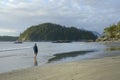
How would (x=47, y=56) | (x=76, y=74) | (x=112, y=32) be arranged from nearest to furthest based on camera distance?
(x=76, y=74), (x=47, y=56), (x=112, y=32)

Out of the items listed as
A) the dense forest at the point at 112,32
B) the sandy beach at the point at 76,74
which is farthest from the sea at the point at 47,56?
the dense forest at the point at 112,32

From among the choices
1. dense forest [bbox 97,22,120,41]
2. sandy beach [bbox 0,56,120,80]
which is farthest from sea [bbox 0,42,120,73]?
dense forest [bbox 97,22,120,41]

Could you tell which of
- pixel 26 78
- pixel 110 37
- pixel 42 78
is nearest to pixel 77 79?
pixel 42 78

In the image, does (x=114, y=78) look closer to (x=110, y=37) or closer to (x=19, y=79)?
(x=19, y=79)

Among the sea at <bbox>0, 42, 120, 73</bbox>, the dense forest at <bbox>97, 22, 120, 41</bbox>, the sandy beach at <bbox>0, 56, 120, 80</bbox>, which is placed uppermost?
the dense forest at <bbox>97, 22, 120, 41</bbox>

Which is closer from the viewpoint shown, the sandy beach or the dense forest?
the sandy beach

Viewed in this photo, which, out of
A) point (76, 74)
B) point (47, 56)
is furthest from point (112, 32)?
point (76, 74)

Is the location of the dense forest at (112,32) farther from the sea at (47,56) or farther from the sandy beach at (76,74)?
the sandy beach at (76,74)

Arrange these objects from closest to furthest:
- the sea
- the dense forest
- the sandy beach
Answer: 1. the sandy beach
2. the sea
3. the dense forest

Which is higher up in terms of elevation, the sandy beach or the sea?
the sandy beach

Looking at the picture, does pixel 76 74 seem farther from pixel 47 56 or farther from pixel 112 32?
pixel 112 32

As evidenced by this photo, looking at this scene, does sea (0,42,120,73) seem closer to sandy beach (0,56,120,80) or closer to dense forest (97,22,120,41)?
sandy beach (0,56,120,80)

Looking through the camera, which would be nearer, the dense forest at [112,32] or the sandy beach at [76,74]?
the sandy beach at [76,74]

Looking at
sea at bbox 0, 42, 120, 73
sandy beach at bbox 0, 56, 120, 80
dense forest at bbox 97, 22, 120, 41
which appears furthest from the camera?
dense forest at bbox 97, 22, 120, 41
